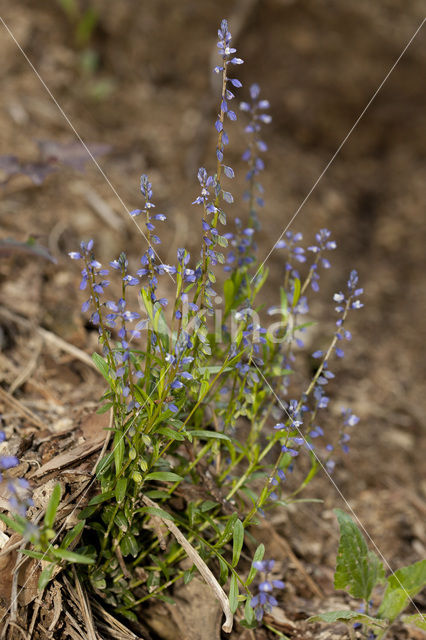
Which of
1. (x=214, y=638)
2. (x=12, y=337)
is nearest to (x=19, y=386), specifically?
(x=12, y=337)

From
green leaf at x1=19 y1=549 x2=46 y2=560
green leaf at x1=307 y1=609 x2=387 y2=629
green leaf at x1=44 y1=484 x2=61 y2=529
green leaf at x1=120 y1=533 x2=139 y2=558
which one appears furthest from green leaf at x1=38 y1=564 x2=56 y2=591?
green leaf at x1=307 y1=609 x2=387 y2=629

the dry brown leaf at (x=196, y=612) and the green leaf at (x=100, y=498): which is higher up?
the green leaf at (x=100, y=498)

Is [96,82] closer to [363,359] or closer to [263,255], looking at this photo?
[263,255]

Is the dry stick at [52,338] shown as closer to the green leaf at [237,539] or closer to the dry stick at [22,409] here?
the dry stick at [22,409]

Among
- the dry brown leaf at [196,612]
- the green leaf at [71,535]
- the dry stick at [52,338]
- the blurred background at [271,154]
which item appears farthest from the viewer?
the blurred background at [271,154]

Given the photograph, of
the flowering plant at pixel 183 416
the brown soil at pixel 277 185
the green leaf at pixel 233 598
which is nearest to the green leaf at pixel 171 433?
the flowering plant at pixel 183 416

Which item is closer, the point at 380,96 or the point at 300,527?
the point at 300,527

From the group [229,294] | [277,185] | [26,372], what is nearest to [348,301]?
[229,294]

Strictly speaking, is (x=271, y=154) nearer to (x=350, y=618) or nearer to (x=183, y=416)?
(x=183, y=416)
